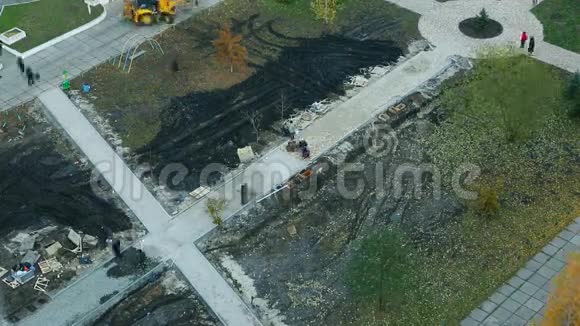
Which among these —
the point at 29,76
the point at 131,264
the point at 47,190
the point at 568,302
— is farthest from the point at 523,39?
the point at 29,76

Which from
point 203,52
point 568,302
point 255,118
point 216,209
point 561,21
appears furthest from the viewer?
point 561,21

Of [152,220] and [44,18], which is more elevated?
[44,18]

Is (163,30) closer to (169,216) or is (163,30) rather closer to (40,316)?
(169,216)

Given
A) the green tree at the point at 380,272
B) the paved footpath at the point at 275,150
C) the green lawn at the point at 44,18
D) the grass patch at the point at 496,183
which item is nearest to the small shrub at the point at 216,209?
the paved footpath at the point at 275,150

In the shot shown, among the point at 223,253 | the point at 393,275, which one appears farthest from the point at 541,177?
the point at 223,253

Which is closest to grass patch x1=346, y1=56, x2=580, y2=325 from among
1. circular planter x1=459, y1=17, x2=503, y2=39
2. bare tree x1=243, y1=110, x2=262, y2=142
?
circular planter x1=459, y1=17, x2=503, y2=39

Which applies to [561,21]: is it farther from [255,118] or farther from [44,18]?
[44,18]

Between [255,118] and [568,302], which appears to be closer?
[568,302]

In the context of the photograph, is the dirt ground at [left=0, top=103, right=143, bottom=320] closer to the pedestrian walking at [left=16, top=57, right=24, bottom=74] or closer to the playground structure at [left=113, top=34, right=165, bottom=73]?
the pedestrian walking at [left=16, top=57, right=24, bottom=74]
